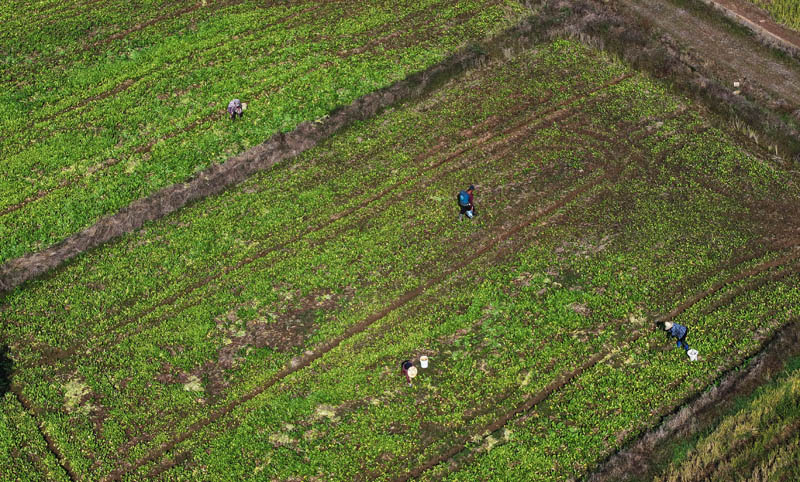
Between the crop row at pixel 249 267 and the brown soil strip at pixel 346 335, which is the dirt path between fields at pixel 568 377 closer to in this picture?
the brown soil strip at pixel 346 335

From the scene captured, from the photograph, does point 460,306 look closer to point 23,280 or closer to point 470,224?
point 470,224

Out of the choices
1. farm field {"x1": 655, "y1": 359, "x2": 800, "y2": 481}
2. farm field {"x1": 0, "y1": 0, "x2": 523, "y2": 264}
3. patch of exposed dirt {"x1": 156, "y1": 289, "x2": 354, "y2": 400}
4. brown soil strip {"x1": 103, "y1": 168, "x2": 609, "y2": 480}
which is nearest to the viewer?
farm field {"x1": 655, "y1": 359, "x2": 800, "y2": 481}

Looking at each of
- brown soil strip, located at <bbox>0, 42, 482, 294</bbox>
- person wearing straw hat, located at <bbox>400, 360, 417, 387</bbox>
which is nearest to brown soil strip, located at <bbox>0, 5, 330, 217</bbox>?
brown soil strip, located at <bbox>0, 42, 482, 294</bbox>

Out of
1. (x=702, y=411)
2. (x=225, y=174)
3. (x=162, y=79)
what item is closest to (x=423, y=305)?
(x=702, y=411)

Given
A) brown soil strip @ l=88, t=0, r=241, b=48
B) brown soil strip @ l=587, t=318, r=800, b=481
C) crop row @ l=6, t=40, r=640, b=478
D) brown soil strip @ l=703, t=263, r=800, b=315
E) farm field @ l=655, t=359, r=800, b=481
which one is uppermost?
brown soil strip @ l=88, t=0, r=241, b=48

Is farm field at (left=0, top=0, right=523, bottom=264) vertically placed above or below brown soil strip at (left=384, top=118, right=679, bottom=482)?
above

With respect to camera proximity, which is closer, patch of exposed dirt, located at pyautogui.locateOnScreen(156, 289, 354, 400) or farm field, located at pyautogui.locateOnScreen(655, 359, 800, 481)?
farm field, located at pyautogui.locateOnScreen(655, 359, 800, 481)

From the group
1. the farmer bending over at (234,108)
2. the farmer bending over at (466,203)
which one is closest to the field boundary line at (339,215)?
the farmer bending over at (466,203)

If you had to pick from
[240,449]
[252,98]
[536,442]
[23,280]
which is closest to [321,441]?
[240,449]

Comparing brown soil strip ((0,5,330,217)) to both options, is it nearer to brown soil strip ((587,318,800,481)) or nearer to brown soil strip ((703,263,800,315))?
brown soil strip ((703,263,800,315))
